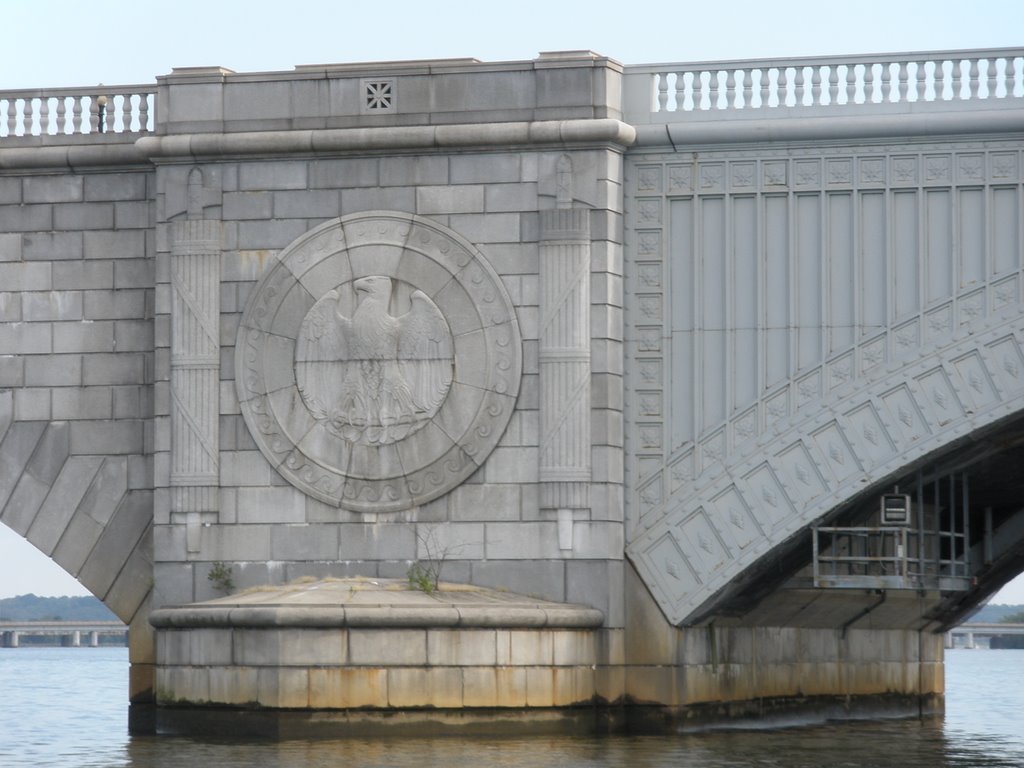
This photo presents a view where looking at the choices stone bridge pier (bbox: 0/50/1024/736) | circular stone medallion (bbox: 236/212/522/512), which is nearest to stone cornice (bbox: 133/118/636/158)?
stone bridge pier (bbox: 0/50/1024/736)

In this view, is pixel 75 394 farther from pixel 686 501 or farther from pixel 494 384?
pixel 686 501

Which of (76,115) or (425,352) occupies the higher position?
(76,115)

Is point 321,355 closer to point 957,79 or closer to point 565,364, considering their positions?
point 565,364

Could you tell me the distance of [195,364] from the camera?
96.1 feet

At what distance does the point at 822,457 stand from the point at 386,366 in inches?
223

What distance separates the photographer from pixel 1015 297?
2773 cm

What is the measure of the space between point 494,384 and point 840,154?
5276 mm

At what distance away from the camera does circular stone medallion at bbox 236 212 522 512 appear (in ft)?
94.3

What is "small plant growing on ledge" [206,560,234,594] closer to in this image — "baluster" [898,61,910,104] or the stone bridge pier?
the stone bridge pier

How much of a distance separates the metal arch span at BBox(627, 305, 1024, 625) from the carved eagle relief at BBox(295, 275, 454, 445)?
3294 millimetres

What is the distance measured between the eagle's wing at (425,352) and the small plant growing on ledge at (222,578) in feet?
10.8

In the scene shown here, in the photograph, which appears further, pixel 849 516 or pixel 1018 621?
pixel 1018 621

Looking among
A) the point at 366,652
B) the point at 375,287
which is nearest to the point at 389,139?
the point at 375,287

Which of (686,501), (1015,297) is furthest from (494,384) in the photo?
(1015,297)
